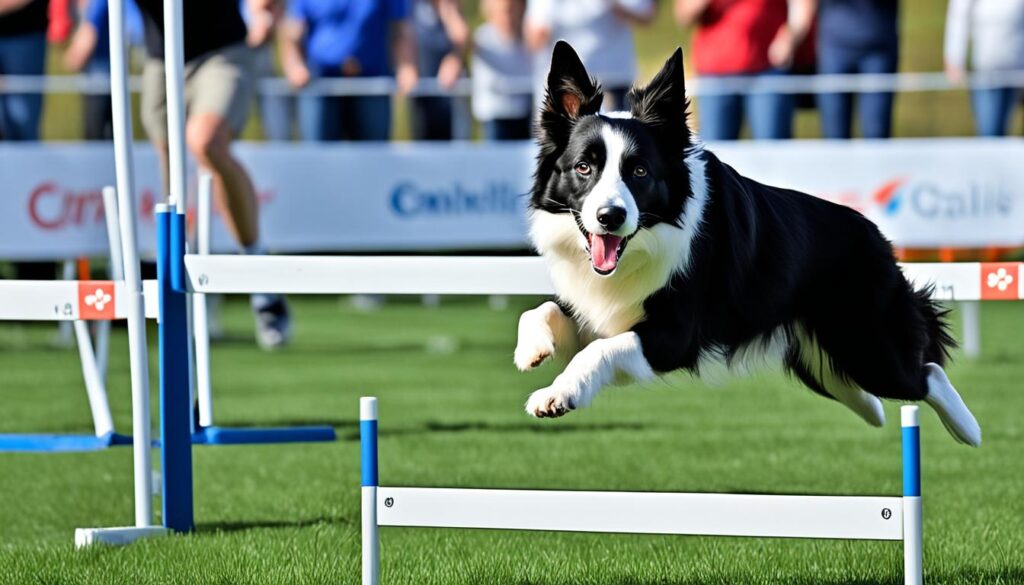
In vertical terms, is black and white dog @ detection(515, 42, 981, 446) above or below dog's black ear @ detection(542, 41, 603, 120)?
below

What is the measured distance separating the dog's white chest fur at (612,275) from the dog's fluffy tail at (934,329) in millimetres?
1085

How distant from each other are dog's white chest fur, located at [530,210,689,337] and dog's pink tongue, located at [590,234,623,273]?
0.08 m

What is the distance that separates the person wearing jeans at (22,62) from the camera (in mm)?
11891

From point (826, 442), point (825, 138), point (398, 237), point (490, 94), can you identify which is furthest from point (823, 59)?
point (826, 442)

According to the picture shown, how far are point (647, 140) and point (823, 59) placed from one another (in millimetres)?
8057

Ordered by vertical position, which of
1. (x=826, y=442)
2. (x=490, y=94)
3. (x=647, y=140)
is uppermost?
(x=490, y=94)

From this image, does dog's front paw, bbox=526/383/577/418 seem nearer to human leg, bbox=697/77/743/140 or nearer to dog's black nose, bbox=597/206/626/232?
dog's black nose, bbox=597/206/626/232

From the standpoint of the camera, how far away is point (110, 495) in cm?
604

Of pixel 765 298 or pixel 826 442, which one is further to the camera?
pixel 826 442

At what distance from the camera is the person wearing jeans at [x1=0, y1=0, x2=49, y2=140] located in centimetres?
1189

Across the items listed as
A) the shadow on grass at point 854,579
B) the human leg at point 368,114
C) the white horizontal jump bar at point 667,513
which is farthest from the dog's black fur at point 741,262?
the human leg at point 368,114

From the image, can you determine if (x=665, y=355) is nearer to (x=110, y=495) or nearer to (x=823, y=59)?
(x=110, y=495)

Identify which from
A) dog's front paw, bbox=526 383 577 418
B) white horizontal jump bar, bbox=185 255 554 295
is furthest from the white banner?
dog's front paw, bbox=526 383 577 418

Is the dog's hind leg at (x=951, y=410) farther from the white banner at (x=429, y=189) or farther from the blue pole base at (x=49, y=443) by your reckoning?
the white banner at (x=429, y=189)
